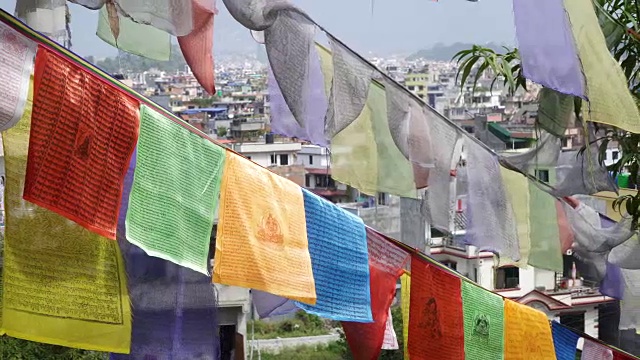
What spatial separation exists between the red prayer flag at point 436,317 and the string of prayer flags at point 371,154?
9.7 inches

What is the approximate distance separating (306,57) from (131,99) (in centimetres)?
58

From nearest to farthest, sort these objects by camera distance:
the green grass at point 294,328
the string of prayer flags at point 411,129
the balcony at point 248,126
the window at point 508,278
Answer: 1. the string of prayer flags at point 411,129
2. the window at point 508,278
3. the green grass at point 294,328
4. the balcony at point 248,126

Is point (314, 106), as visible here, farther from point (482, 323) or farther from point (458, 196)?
point (482, 323)

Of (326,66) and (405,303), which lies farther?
(405,303)

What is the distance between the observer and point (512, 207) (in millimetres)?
3137

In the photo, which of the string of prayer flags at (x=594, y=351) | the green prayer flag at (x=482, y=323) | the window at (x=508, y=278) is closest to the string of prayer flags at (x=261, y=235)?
the green prayer flag at (x=482, y=323)

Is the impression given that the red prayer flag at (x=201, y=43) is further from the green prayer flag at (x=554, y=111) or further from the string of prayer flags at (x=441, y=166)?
the green prayer flag at (x=554, y=111)

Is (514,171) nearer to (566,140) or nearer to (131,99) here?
(566,140)

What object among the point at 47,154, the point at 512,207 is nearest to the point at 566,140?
the point at 512,207

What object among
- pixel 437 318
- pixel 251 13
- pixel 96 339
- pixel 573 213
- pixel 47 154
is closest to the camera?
pixel 47 154

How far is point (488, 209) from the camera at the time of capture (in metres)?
3.10

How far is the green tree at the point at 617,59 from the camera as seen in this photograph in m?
2.96

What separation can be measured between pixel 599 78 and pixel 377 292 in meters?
0.74

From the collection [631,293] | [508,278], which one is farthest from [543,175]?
[508,278]
